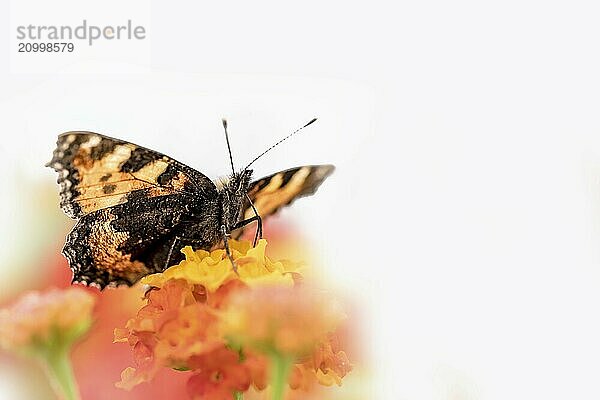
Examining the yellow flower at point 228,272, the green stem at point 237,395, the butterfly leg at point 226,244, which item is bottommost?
the green stem at point 237,395

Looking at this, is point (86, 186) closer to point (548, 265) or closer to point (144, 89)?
point (144, 89)

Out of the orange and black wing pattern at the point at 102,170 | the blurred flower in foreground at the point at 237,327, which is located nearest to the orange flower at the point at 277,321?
the blurred flower in foreground at the point at 237,327

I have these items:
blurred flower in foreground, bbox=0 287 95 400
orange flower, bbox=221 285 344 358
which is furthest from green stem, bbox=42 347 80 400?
orange flower, bbox=221 285 344 358

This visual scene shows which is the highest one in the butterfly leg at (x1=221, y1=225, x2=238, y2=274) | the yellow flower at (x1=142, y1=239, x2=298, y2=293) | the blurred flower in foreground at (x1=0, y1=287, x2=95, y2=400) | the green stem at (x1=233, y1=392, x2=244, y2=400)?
the butterfly leg at (x1=221, y1=225, x2=238, y2=274)

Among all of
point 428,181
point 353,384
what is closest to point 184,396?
point 353,384

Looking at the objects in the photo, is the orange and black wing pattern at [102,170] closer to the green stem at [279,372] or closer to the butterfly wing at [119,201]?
the butterfly wing at [119,201]

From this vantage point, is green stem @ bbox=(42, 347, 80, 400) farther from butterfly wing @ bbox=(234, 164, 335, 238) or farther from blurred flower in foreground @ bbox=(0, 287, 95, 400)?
butterfly wing @ bbox=(234, 164, 335, 238)

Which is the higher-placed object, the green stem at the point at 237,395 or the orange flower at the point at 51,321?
the orange flower at the point at 51,321
